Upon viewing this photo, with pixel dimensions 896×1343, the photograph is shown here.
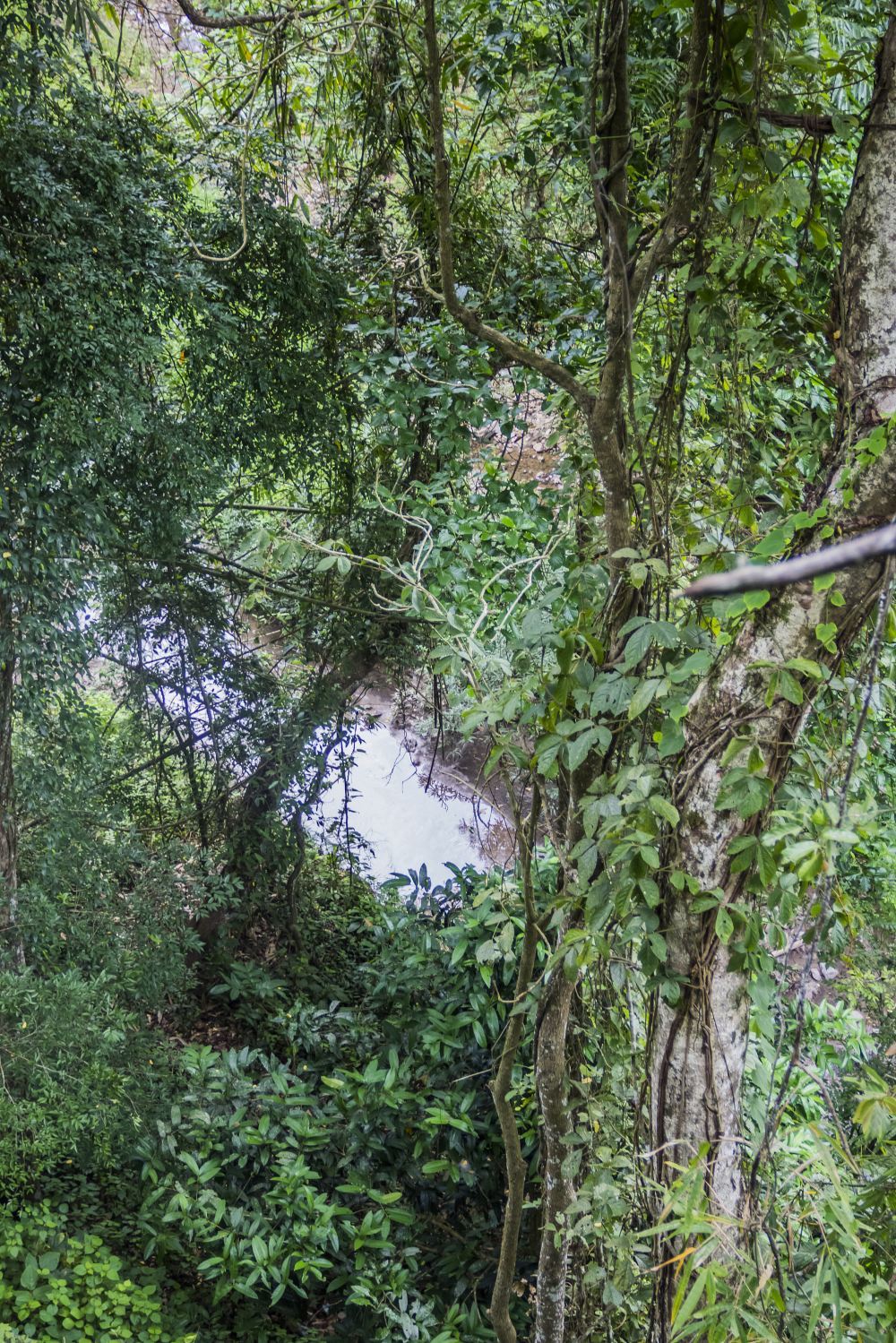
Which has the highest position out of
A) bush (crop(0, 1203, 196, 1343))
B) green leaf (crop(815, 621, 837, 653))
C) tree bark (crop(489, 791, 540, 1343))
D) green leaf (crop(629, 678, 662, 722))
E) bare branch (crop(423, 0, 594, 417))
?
bare branch (crop(423, 0, 594, 417))

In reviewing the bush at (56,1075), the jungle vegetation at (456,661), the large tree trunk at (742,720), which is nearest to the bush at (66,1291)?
the jungle vegetation at (456,661)

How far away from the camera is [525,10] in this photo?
2270mm

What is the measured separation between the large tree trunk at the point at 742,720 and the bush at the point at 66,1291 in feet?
4.20

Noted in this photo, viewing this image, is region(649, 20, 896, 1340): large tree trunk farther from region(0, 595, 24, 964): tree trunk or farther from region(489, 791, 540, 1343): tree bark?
region(0, 595, 24, 964): tree trunk

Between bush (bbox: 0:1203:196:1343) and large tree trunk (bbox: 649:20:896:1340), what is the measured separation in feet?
4.20

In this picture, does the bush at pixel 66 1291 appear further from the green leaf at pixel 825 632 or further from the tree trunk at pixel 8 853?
the green leaf at pixel 825 632

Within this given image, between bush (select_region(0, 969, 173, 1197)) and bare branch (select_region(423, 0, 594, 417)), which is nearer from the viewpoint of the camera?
bare branch (select_region(423, 0, 594, 417))

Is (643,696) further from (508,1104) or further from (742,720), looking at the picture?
(508,1104)

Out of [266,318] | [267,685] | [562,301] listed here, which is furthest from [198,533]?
[562,301]

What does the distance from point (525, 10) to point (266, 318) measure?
986 millimetres

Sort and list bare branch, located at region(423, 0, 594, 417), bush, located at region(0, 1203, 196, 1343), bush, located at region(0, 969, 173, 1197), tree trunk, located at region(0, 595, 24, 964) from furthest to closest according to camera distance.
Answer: tree trunk, located at region(0, 595, 24, 964) → bush, located at region(0, 969, 173, 1197) → bush, located at region(0, 1203, 196, 1343) → bare branch, located at region(423, 0, 594, 417)

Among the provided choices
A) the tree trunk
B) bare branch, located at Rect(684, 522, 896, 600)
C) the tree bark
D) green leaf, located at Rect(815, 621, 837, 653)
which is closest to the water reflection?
the tree trunk

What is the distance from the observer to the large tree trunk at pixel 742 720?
114 centimetres

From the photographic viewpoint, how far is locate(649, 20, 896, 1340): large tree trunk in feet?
3.74
